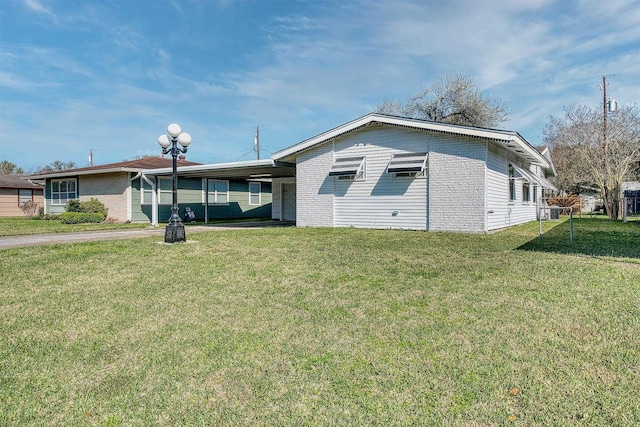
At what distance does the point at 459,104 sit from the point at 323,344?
89.1 feet

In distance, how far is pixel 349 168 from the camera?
13203 millimetres

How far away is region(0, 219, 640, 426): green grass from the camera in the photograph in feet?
7.39

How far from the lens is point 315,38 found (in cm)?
1653

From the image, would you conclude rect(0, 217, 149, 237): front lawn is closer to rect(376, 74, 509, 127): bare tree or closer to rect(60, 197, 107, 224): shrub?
rect(60, 197, 107, 224): shrub

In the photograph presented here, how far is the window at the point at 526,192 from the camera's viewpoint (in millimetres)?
16992

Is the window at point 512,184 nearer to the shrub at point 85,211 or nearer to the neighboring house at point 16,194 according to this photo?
the shrub at point 85,211

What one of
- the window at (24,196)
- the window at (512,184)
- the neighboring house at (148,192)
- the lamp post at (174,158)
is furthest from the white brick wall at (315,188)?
the window at (24,196)

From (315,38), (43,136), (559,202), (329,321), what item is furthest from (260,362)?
(43,136)

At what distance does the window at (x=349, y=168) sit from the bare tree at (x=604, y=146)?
1550cm

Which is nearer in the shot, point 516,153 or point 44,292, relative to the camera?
point 44,292

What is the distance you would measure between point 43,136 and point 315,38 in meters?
30.4

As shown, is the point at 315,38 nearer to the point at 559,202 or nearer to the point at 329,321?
the point at 329,321

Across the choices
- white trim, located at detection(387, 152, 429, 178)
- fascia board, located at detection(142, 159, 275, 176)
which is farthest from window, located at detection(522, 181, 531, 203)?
fascia board, located at detection(142, 159, 275, 176)

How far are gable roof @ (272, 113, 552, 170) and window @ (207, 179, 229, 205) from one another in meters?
8.40
